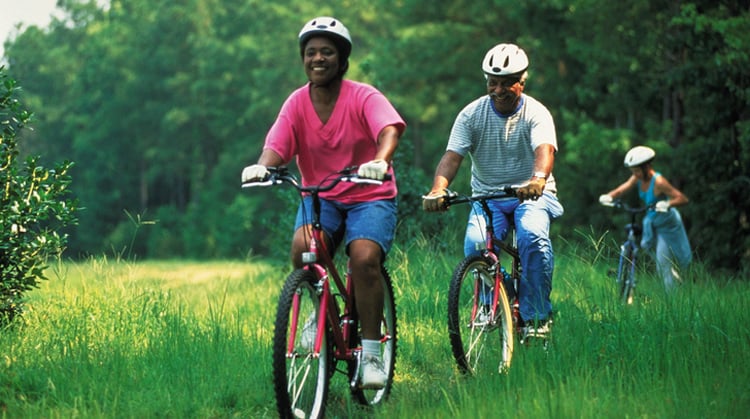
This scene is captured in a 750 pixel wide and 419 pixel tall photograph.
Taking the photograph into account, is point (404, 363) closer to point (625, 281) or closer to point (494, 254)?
point (494, 254)

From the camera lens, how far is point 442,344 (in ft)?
25.0

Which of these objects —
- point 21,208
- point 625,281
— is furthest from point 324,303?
point 625,281

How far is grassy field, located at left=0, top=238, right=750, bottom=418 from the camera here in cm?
548

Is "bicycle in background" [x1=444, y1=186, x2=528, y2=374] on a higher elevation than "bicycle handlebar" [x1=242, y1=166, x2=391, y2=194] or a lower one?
lower

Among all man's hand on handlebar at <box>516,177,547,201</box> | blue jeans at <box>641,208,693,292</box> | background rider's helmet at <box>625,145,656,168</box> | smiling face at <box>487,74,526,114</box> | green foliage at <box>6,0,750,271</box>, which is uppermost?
green foliage at <box>6,0,750,271</box>

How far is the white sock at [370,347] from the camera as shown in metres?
5.82

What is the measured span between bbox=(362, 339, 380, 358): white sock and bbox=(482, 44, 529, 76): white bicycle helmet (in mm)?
1981

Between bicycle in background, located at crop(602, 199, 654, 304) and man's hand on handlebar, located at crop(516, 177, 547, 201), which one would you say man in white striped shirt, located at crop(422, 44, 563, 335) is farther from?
bicycle in background, located at crop(602, 199, 654, 304)

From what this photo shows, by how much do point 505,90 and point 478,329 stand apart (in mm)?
1528

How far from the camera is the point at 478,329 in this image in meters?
6.62

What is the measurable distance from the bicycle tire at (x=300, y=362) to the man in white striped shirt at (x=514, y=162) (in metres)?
1.32

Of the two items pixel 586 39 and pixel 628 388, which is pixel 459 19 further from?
pixel 628 388

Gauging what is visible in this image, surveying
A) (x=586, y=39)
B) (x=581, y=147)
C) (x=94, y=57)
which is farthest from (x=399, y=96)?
(x=94, y=57)

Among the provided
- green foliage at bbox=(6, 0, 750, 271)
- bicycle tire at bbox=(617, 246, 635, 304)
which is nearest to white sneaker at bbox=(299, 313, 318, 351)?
bicycle tire at bbox=(617, 246, 635, 304)
